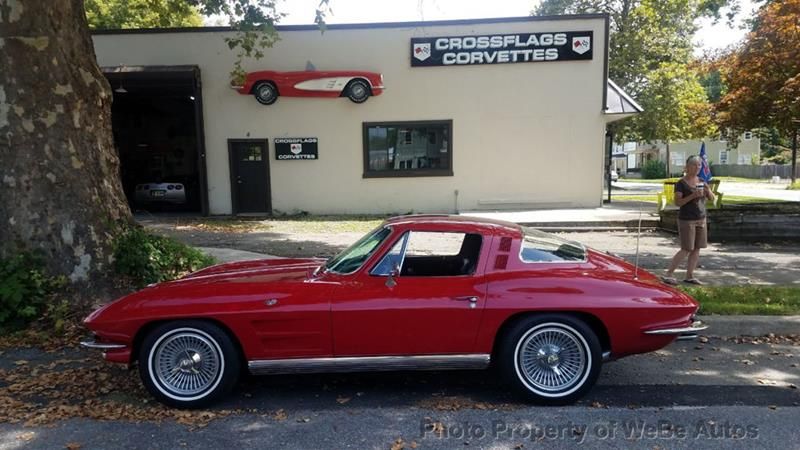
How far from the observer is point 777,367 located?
15.2 feet

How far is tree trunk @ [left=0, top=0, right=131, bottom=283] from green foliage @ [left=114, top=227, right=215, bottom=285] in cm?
15

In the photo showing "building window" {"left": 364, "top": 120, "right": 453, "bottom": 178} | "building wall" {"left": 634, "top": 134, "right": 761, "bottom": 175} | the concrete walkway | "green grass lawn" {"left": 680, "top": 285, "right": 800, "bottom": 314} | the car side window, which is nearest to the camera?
the car side window

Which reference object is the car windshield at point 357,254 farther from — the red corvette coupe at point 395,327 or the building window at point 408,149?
the building window at point 408,149

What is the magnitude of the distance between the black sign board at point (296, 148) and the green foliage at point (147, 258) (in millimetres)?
9472

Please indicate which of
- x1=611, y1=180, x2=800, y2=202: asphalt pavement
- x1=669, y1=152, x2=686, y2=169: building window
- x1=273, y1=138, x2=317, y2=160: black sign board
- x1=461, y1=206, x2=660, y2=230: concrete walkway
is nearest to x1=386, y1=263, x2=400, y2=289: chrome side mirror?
x1=461, y1=206, x2=660, y2=230: concrete walkway

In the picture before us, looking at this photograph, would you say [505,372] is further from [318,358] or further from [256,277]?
[256,277]

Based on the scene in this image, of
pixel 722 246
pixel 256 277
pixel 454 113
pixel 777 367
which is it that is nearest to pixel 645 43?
pixel 454 113

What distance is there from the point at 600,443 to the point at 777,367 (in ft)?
7.61

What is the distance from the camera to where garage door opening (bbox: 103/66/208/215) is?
15516 mm

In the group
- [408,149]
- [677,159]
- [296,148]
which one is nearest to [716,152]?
[677,159]

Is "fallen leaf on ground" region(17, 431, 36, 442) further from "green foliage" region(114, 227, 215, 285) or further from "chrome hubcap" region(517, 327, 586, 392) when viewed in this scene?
→ "chrome hubcap" region(517, 327, 586, 392)

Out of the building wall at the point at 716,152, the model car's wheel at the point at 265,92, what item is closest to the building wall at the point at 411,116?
the model car's wheel at the point at 265,92

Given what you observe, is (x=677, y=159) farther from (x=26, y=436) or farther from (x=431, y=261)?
(x=26, y=436)

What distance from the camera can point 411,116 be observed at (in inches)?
635
